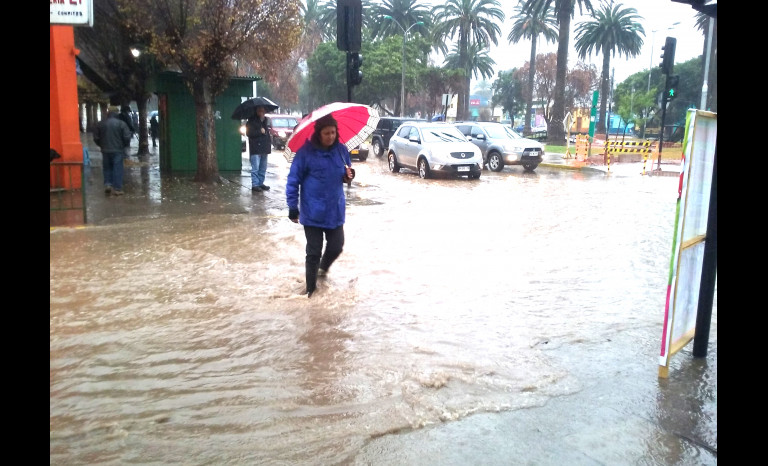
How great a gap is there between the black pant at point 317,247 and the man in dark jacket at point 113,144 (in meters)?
7.60

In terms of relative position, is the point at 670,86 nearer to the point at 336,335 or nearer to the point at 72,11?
the point at 336,335

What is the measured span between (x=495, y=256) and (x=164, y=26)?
928cm

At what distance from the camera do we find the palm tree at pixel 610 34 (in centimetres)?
5096

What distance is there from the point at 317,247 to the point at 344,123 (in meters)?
1.52

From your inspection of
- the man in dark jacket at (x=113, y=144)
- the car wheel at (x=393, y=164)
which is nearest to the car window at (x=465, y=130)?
the car wheel at (x=393, y=164)

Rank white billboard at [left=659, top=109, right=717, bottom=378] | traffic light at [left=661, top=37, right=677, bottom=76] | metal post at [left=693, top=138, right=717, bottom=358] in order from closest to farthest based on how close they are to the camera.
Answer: white billboard at [left=659, top=109, right=717, bottom=378] < metal post at [left=693, top=138, right=717, bottom=358] < traffic light at [left=661, top=37, right=677, bottom=76]

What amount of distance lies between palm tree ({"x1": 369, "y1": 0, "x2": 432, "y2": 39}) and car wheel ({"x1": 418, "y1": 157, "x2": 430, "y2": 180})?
123ft

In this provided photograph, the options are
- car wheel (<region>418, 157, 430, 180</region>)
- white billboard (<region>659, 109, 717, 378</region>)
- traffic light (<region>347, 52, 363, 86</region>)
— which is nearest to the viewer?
white billboard (<region>659, 109, 717, 378</region>)

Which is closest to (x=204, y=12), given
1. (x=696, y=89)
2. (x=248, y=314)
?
(x=248, y=314)

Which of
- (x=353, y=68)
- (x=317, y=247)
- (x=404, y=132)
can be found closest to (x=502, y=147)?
(x=404, y=132)

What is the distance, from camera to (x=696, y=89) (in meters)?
60.3

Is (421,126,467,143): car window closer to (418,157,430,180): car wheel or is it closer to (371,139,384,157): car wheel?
(418,157,430,180): car wheel

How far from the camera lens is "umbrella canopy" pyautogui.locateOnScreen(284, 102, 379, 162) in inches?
228

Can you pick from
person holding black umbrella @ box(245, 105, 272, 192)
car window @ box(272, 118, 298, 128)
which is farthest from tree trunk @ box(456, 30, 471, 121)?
person holding black umbrella @ box(245, 105, 272, 192)
